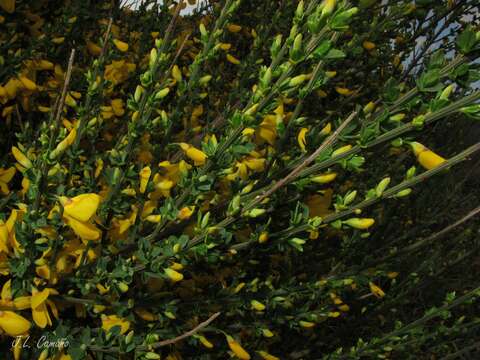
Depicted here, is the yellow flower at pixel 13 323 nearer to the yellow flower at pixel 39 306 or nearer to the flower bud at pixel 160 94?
the yellow flower at pixel 39 306

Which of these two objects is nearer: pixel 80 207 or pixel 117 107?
A: pixel 80 207

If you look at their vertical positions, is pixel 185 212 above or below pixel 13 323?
above

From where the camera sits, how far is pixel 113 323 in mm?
1191

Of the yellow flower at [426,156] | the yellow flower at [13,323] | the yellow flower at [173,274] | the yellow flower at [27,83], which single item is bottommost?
the yellow flower at [13,323]

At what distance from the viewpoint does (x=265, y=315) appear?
1.61 meters

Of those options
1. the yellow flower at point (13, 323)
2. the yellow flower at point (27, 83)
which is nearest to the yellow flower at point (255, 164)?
the yellow flower at point (13, 323)

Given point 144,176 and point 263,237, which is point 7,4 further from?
point 263,237

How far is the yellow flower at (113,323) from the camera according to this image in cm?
117

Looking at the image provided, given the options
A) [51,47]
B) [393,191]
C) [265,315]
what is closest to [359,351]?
[265,315]

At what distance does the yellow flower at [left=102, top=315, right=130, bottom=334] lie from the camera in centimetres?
117

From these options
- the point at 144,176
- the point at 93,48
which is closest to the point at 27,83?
the point at 93,48

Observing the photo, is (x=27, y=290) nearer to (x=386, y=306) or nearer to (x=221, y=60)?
(x=386, y=306)

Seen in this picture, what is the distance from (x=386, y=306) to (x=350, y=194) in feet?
4.18

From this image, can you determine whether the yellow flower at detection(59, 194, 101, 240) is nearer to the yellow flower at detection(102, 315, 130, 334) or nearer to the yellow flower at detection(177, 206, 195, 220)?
the yellow flower at detection(177, 206, 195, 220)
